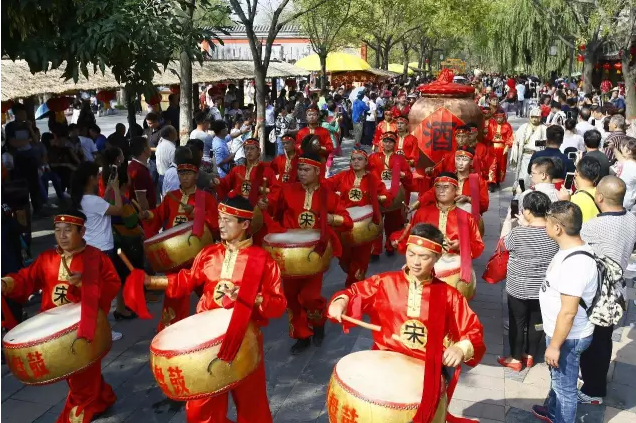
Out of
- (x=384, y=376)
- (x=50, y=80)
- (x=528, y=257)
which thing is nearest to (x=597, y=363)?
(x=528, y=257)

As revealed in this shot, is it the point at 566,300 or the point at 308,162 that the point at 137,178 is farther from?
the point at 566,300

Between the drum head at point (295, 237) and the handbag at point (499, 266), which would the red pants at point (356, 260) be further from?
the handbag at point (499, 266)

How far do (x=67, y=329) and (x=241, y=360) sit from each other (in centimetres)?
108

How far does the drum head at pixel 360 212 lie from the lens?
6.04m

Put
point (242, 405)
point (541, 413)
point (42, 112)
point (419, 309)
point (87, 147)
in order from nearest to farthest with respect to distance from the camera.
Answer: point (419, 309) → point (242, 405) → point (541, 413) → point (87, 147) → point (42, 112)

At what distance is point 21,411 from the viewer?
14.6ft

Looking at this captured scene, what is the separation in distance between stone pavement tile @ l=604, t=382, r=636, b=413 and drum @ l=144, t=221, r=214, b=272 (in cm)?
341

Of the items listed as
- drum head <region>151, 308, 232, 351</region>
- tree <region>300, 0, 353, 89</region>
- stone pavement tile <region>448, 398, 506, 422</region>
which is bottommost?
stone pavement tile <region>448, 398, 506, 422</region>

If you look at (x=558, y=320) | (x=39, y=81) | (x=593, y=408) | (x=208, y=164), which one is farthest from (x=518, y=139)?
(x=39, y=81)

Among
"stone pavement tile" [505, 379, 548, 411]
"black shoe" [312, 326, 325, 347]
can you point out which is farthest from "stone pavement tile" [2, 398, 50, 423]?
"stone pavement tile" [505, 379, 548, 411]

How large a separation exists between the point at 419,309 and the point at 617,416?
83.8 inches

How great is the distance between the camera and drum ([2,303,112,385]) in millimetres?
3438

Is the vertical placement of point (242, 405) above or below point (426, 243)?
below

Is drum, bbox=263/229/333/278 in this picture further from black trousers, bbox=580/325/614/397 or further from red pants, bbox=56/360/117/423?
black trousers, bbox=580/325/614/397
